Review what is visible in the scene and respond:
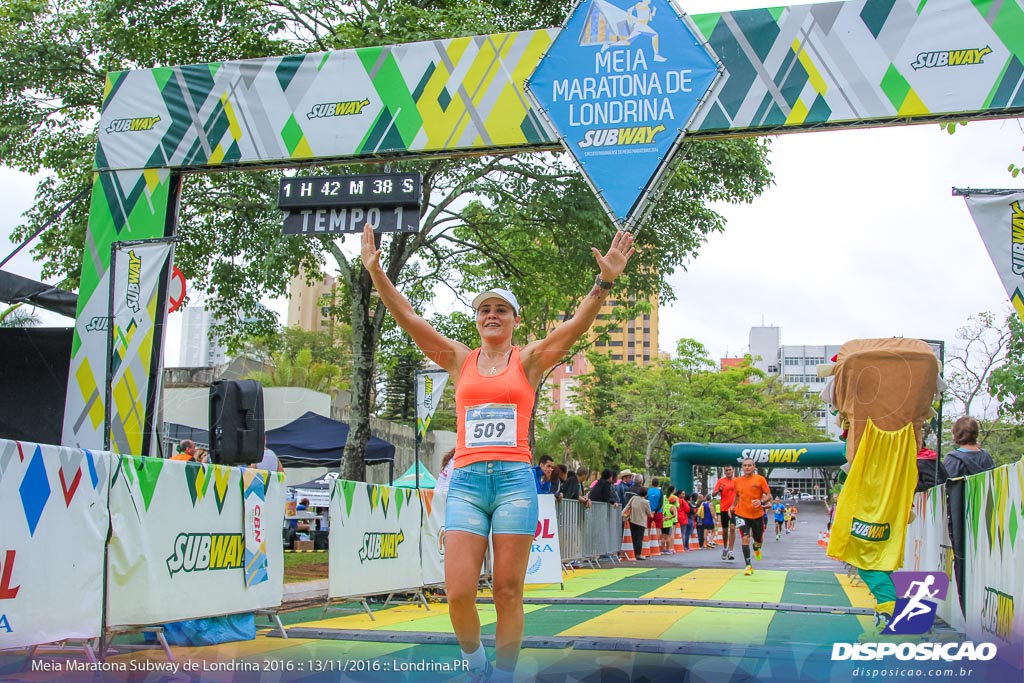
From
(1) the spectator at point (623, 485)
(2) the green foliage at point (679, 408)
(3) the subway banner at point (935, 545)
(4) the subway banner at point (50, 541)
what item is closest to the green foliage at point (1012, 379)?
(3) the subway banner at point (935, 545)

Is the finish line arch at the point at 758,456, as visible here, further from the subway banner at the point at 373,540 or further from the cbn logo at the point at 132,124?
the cbn logo at the point at 132,124

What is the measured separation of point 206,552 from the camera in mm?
6340

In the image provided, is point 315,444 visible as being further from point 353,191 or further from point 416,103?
point 416,103

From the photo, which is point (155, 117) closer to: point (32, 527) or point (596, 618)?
point (32, 527)

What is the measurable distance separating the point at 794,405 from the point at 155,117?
178 ft

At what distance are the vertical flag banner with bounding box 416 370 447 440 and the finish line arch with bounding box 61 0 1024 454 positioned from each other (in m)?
3.87

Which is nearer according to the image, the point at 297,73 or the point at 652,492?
the point at 297,73

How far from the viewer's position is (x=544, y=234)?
13.4 metres

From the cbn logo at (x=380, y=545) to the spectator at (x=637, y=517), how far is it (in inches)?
444

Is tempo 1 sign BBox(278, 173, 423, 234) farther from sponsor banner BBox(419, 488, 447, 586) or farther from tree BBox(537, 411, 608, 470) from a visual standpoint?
tree BBox(537, 411, 608, 470)

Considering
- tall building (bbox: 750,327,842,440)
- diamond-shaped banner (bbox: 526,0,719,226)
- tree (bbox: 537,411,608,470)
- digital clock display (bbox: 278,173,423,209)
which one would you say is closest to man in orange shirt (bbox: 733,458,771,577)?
diamond-shaped banner (bbox: 526,0,719,226)

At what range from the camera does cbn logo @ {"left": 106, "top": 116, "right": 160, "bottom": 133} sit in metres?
9.27

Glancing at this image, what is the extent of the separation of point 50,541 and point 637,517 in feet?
52.2

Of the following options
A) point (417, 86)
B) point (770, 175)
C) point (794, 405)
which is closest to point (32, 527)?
point (417, 86)
